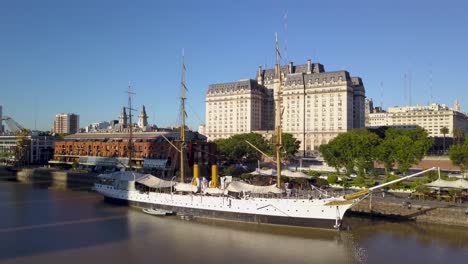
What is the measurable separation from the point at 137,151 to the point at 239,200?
54.3 m

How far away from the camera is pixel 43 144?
134m

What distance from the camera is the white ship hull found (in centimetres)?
4225

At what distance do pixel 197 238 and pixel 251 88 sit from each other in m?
126

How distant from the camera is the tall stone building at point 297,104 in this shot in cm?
14375

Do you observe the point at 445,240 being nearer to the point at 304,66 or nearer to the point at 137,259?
the point at 137,259

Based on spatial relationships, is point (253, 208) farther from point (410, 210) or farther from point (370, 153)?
point (370, 153)

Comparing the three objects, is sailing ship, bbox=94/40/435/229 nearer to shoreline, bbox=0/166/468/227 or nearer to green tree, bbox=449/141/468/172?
shoreline, bbox=0/166/468/227

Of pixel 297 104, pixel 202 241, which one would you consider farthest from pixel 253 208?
pixel 297 104

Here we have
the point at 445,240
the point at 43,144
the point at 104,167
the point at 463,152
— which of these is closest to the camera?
the point at 445,240

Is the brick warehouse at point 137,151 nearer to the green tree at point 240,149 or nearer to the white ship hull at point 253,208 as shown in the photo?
the green tree at point 240,149

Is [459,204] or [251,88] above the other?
[251,88]

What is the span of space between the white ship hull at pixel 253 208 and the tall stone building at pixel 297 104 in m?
92.6

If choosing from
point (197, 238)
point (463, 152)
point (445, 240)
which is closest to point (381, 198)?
point (445, 240)

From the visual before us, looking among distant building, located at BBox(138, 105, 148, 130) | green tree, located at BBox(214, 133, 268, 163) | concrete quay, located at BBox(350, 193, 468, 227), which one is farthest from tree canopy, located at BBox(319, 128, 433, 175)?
distant building, located at BBox(138, 105, 148, 130)
